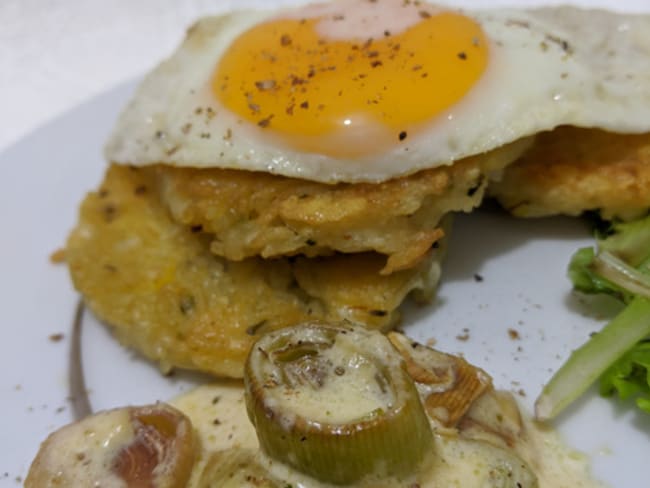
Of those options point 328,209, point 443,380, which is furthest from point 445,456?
point 328,209

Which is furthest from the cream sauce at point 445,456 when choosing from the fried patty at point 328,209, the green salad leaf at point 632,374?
the fried patty at point 328,209

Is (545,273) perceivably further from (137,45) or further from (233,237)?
(137,45)

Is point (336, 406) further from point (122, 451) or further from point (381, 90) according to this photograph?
point (381, 90)

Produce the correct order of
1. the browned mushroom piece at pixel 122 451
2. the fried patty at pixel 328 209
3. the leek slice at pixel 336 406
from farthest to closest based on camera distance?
the fried patty at pixel 328 209
the browned mushroom piece at pixel 122 451
the leek slice at pixel 336 406

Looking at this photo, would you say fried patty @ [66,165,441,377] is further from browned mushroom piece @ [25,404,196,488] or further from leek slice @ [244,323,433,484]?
leek slice @ [244,323,433,484]

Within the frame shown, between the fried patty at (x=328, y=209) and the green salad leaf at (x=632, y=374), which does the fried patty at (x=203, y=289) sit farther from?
the green salad leaf at (x=632, y=374)

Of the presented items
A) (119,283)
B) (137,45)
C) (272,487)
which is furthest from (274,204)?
(137,45)

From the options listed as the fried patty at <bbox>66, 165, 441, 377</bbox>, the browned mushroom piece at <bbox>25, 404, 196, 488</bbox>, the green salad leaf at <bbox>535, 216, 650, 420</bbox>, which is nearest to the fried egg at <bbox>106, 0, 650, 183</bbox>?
the fried patty at <bbox>66, 165, 441, 377</bbox>
